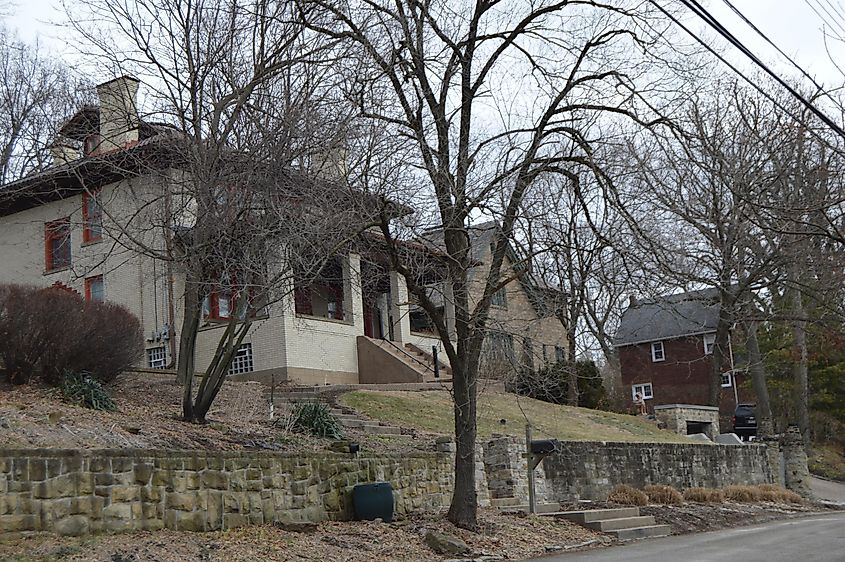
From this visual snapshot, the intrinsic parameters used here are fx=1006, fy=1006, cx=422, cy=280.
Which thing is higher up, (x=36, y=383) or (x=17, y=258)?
(x=17, y=258)

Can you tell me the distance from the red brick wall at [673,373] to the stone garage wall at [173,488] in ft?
130

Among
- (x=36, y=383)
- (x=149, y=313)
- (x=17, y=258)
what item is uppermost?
(x=17, y=258)

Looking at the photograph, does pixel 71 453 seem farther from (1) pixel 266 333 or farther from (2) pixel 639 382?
(2) pixel 639 382

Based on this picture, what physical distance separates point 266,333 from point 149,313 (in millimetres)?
3457

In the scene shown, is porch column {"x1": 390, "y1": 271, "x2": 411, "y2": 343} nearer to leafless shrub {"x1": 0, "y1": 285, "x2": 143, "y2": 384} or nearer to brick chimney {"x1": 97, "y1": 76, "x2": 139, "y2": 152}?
brick chimney {"x1": 97, "y1": 76, "x2": 139, "y2": 152}

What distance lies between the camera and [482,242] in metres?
19.9

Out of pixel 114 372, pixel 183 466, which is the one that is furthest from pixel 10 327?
pixel 183 466

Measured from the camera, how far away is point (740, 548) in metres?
15.2

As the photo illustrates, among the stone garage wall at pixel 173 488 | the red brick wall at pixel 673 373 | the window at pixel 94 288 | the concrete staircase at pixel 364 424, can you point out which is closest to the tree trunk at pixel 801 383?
the red brick wall at pixel 673 373

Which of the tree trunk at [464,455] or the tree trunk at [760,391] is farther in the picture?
the tree trunk at [760,391]

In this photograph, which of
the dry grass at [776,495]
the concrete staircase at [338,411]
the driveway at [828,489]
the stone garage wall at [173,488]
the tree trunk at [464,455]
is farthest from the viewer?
the driveway at [828,489]

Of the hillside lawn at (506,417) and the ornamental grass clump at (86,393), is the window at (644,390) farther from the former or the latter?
the ornamental grass clump at (86,393)

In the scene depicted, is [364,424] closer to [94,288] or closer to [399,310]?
[399,310]

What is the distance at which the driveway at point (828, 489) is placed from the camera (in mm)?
32034
